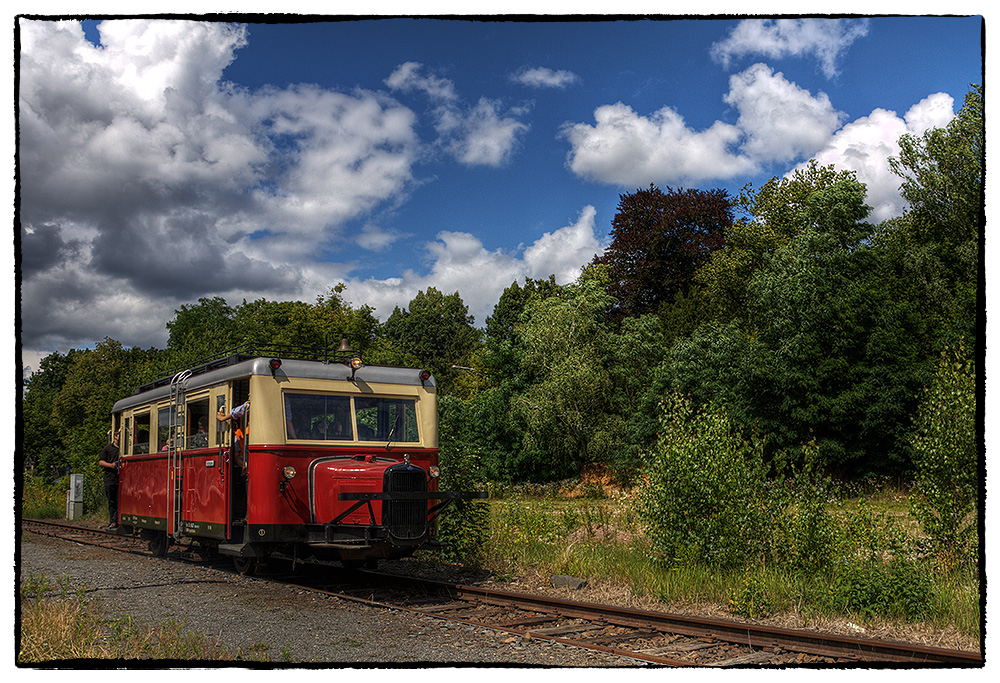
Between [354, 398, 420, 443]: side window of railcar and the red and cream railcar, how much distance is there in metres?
0.02

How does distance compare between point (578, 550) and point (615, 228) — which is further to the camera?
point (615, 228)

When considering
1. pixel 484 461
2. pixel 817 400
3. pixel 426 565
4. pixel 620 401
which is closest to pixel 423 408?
pixel 426 565

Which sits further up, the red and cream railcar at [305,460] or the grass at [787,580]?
the red and cream railcar at [305,460]

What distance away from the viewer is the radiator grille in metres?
10.5

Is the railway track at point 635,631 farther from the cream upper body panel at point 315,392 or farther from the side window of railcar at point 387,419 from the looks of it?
the cream upper body panel at point 315,392

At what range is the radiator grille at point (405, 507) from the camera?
10539 millimetres

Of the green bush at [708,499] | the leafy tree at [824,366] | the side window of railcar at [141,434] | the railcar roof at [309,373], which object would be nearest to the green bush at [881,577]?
the green bush at [708,499]

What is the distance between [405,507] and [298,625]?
7.35 feet

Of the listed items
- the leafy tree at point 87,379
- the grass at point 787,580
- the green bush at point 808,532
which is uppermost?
the leafy tree at point 87,379

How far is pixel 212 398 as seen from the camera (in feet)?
41.0

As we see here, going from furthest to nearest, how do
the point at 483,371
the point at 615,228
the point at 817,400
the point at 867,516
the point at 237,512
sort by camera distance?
the point at 483,371
the point at 615,228
the point at 817,400
the point at 237,512
the point at 867,516

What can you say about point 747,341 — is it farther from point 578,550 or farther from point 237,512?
point 237,512

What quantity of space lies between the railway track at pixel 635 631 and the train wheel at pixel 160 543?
401 centimetres

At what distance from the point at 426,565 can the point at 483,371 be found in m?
41.2
